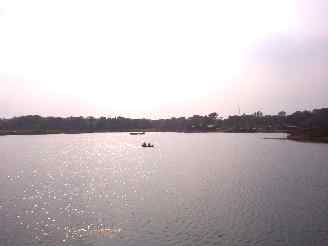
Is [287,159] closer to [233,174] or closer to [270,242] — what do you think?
[233,174]

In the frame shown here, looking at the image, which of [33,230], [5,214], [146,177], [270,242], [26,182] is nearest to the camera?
[270,242]

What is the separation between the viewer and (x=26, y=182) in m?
46.8

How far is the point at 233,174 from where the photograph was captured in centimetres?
5241

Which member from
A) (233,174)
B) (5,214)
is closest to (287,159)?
(233,174)

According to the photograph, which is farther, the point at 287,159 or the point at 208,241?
the point at 287,159

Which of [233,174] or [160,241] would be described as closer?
[160,241]

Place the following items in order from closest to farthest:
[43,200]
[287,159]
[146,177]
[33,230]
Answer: [33,230] < [43,200] < [146,177] < [287,159]

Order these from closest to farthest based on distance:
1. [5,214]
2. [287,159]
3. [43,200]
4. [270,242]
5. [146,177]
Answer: [270,242] < [5,214] < [43,200] < [146,177] < [287,159]

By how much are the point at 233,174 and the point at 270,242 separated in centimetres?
2893

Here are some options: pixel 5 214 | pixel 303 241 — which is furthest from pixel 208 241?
pixel 5 214

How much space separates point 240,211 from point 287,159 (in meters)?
42.8

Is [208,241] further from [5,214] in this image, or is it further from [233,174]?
[233,174]

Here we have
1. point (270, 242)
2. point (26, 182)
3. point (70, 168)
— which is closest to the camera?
point (270, 242)

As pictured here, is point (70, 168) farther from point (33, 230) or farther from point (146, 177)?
point (33, 230)
